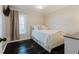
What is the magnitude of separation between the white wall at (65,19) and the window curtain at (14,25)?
1126 mm

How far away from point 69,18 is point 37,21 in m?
1.11

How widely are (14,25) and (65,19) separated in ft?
6.42

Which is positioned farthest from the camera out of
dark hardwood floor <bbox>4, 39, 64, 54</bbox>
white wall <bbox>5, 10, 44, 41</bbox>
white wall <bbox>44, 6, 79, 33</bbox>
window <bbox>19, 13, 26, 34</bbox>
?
window <bbox>19, 13, 26, 34</bbox>

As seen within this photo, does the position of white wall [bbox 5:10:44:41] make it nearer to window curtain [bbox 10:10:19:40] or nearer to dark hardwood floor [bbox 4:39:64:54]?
window curtain [bbox 10:10:19:40]

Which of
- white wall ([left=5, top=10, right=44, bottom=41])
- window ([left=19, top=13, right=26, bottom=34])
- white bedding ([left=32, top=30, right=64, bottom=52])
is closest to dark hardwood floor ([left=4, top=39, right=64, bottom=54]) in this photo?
white bedding ([left=32, top=30, right=64, bottom=52])

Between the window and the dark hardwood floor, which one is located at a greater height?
the window

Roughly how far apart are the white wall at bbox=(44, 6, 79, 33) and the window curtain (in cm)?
113

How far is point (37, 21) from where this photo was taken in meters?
2.65

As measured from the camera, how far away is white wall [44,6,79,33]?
2.30 meters

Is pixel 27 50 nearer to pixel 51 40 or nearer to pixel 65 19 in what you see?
pixel 51 40

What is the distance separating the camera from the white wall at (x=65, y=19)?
2303 millimetres

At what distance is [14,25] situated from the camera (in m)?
2.91
